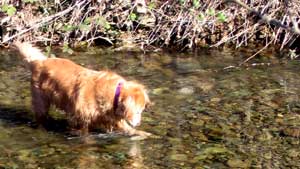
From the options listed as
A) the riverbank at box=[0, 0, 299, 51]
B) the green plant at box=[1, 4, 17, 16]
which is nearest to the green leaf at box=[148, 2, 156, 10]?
the riverbank at box=[0, 0, 299, 51]

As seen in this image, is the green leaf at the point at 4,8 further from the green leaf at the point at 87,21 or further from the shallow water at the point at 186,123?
the green leaf at the point at 87,21

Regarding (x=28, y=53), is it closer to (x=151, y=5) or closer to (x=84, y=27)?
(x=84, y=27)

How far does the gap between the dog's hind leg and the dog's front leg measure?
2.78 feet

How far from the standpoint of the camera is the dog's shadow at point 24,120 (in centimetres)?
537

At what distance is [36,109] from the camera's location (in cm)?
540

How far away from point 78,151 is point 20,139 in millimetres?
627

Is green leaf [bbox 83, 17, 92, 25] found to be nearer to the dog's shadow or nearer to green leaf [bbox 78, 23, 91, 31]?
green leaf [bbox 78, 23, 91, 31]

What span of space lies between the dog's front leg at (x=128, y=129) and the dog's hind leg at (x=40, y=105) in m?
0.85

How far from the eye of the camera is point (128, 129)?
5.08m

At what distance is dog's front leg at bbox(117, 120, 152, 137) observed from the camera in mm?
4963

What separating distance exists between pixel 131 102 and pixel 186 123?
99 centimetres

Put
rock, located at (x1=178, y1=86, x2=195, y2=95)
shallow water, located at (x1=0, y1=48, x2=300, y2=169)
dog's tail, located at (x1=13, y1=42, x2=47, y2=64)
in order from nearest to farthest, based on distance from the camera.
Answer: shallow water, located at (x1=0, y1=48, x2=300, y2=169) → dog's tail, located at (x1=13, y1=42, x2=47, y2=64) → rock, located at (x1=178, y1=86, x2=195, y2=95)

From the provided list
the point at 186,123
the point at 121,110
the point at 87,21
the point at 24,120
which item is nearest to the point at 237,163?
the point at 186,123

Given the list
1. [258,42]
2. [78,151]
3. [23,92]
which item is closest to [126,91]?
[78,151]
